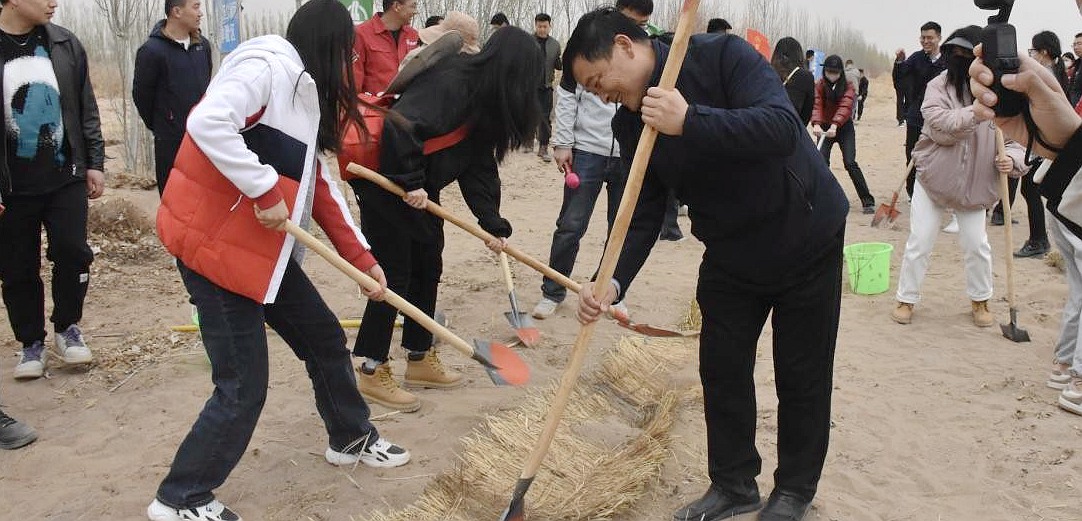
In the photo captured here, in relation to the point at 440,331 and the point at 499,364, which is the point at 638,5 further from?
the point at 440,331

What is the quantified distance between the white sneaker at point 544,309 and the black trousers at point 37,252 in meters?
2.65

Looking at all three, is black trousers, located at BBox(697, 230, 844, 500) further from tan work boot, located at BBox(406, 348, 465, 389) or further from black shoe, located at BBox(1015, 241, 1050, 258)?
black shoe, located at BBox(1015, 241, 1050, 258)

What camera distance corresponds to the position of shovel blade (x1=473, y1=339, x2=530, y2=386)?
3.24 meters

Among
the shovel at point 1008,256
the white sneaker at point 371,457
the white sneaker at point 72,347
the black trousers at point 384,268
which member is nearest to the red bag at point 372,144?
the black trousers at point 384,268

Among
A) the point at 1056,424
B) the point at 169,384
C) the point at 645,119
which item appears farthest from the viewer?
the point at 169,384

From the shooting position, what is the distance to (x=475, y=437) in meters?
3.66

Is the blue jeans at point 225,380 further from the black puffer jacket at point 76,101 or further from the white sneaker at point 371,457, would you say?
the black puffer jacket at point 76,101

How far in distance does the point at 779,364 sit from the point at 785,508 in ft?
1.71

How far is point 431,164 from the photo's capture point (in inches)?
157

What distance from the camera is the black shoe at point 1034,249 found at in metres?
7.49

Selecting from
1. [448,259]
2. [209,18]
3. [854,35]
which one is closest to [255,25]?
[209,18]

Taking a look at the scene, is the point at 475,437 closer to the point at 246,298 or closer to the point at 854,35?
the point at 246,298

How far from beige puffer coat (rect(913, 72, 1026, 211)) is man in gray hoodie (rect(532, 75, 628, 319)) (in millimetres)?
1967

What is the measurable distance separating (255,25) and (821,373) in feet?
59.6
